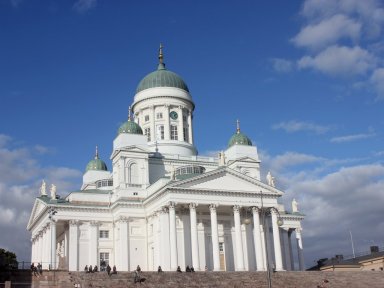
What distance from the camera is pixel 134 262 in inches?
2291

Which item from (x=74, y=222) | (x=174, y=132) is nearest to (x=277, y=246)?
(x=74, y=222)

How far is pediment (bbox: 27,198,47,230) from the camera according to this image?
62.5 meters

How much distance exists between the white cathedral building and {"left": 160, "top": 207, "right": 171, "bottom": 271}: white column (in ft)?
0.31

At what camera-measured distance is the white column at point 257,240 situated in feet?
181

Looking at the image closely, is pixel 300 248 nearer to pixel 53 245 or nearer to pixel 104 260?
pixel 104 260

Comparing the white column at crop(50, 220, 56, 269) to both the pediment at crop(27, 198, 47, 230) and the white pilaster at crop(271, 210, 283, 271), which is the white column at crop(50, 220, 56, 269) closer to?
the pediment at crop(27, 198, 47, 230)

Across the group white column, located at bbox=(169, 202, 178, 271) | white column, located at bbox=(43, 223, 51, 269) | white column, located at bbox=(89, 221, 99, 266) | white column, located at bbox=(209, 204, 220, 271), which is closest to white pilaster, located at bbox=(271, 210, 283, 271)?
white column, located at bbox=(209, 204, 220, 271)

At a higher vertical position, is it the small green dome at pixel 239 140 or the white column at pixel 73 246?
the small green dome at pixel 239 140


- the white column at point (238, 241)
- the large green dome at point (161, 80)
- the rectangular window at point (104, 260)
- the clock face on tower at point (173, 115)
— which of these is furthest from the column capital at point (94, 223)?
the large green dome at point (161, 80)

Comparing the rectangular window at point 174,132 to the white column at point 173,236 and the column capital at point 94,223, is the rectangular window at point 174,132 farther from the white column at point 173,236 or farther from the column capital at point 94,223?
the white column at point 173,236

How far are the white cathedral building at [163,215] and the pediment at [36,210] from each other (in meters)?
0.14

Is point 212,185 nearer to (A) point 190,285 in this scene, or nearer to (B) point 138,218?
(B) point 138,218

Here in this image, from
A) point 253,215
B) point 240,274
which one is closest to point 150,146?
point 253,215

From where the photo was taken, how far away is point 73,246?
5831 centimetres
